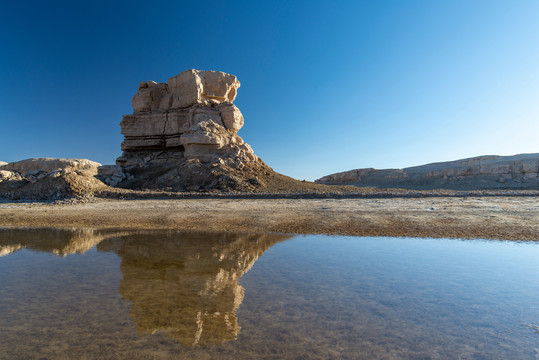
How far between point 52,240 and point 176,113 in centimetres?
2684

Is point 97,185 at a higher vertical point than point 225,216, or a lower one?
higher

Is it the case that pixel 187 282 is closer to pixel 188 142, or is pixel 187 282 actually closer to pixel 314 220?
pixel 314 220

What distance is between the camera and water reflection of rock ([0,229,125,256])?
281 inches

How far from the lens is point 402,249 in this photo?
7.03 m

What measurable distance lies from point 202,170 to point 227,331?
79.9 feet

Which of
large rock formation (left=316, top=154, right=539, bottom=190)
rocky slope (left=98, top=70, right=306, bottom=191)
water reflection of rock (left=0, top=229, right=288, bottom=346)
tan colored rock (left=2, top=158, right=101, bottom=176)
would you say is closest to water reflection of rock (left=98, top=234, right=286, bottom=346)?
water reflection of rock (left=0, top=229, right=288, bottom=346)

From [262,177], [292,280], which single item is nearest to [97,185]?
[262,177]

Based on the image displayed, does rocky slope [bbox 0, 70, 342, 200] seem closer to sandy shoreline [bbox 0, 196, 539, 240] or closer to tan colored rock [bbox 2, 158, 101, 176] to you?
sandy shoreline [bbox 0, 196, 539, 240]

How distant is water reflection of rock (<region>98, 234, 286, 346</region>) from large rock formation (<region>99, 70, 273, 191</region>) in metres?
16.8

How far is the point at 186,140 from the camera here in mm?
29641

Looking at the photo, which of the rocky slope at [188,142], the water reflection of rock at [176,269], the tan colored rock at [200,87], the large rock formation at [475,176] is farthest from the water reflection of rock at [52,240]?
the large rock formation at [475,176]

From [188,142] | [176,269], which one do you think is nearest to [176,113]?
[188,142]

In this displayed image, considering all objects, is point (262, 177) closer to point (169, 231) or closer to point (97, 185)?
point (97, 185)

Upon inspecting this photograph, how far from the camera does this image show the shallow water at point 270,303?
2787 millimetres
